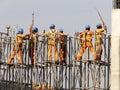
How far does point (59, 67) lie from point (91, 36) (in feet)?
12.2

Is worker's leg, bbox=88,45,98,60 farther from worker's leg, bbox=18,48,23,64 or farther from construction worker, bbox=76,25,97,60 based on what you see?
worker's leg, bbox=18,48,23,64

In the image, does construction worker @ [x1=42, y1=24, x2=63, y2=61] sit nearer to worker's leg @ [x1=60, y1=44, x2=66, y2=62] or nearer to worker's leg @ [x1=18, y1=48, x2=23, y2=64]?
worker's leg @ [x1=60, y1=44, x2=66, y2=62]

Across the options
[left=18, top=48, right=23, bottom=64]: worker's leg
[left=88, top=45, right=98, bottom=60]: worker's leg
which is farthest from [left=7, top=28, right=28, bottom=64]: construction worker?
[left=88, top=45, right=98, bottom=60]: worker's leg

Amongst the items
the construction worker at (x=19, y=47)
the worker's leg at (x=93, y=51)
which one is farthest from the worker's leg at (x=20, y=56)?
the worker's leg at (x=93, y=51)

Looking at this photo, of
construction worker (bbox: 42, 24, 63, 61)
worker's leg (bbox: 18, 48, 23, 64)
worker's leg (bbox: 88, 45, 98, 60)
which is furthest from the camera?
worker's leg (bbox: 18, 48, 23, 64)

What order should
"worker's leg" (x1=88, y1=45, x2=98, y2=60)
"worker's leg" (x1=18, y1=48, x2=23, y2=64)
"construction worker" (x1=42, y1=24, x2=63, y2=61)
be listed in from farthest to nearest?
"worker's leg" (x1=18, y1=48, x2=23, y2=64) → "construction worker" (x1=42, y1=24, x2=63, y2=61) → "worker's leg" (x1=88, y1=45, x2=98, y2=60)

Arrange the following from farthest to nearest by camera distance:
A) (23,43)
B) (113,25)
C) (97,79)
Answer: (23,43) < (97,79) < (113,25)

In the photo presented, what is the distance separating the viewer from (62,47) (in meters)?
69.2

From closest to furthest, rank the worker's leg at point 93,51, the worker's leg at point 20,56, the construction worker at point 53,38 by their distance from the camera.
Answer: the worker's leg at point 93,51 → the construction worker at point 53,38 → the worker's leg at point 20,56

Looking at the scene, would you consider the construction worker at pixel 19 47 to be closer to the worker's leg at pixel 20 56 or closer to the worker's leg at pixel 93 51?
the worker's leg at pixel 20 56

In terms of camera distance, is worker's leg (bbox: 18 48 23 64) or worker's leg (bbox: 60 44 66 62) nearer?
worker's leg (bbox: 60 44 66 62)

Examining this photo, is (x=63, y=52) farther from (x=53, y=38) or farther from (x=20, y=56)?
(x=20, y=56)

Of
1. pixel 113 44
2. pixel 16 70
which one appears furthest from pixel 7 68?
pixel 113 44

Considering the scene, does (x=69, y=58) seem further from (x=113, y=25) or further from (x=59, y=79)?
(x=113, y=25)
